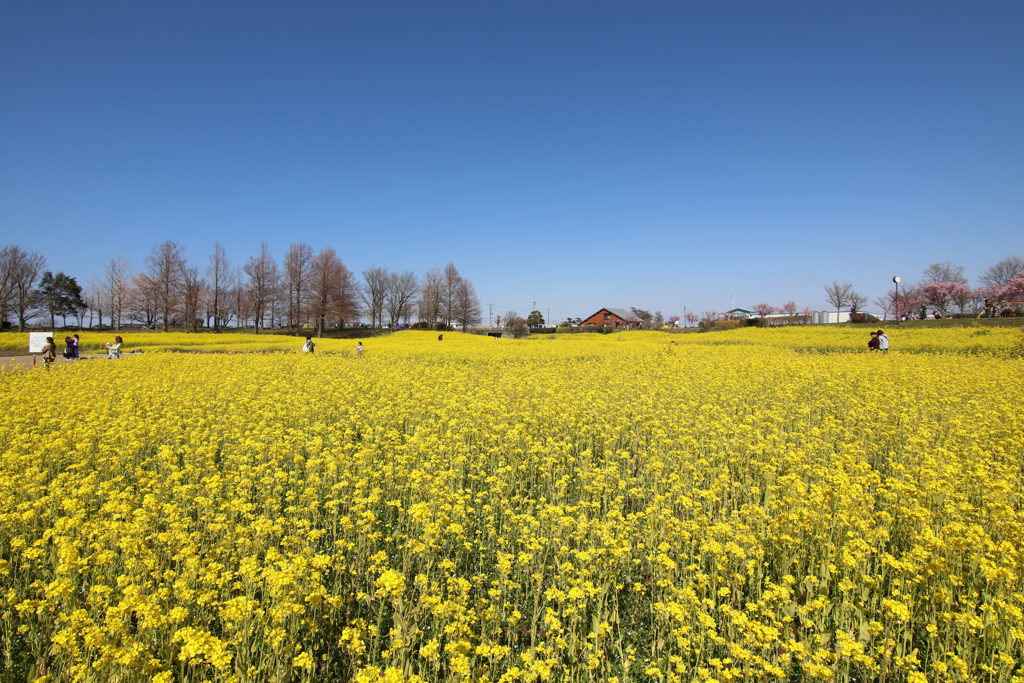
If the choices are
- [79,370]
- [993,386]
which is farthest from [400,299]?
[993,386]

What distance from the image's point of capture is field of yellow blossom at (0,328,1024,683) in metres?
3.24

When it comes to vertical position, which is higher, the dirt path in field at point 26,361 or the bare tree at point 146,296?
the bare tree at point 146,296

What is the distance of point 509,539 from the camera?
16.8ft

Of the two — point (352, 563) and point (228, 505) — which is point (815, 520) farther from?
point (228, 505)

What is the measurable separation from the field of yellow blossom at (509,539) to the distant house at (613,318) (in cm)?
9099

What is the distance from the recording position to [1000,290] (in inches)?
2398

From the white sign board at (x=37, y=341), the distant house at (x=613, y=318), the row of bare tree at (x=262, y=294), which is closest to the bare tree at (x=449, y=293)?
the row of bare tree at (x=262, y=294)

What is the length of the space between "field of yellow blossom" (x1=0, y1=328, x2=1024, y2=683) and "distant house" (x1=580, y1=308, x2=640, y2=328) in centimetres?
9099

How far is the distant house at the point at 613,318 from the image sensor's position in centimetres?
10181

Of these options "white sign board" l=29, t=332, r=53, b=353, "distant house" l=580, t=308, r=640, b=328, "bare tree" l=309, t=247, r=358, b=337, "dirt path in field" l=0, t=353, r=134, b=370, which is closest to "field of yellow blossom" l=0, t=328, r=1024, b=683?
"dirt path in field" l=0, t=353, r=134, b=370

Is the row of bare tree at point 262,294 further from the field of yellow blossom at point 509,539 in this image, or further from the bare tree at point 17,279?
the field of yellow blossom at point 509,539

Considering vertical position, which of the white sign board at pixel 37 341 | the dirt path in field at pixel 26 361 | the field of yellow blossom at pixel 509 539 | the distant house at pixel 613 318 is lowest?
the field of yellow blossom at pixel 509 539

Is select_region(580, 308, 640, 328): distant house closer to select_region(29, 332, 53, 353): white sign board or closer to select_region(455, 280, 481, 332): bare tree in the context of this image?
select_region(455, 280, 481, 332): bare tree

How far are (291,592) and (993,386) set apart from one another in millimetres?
16614
